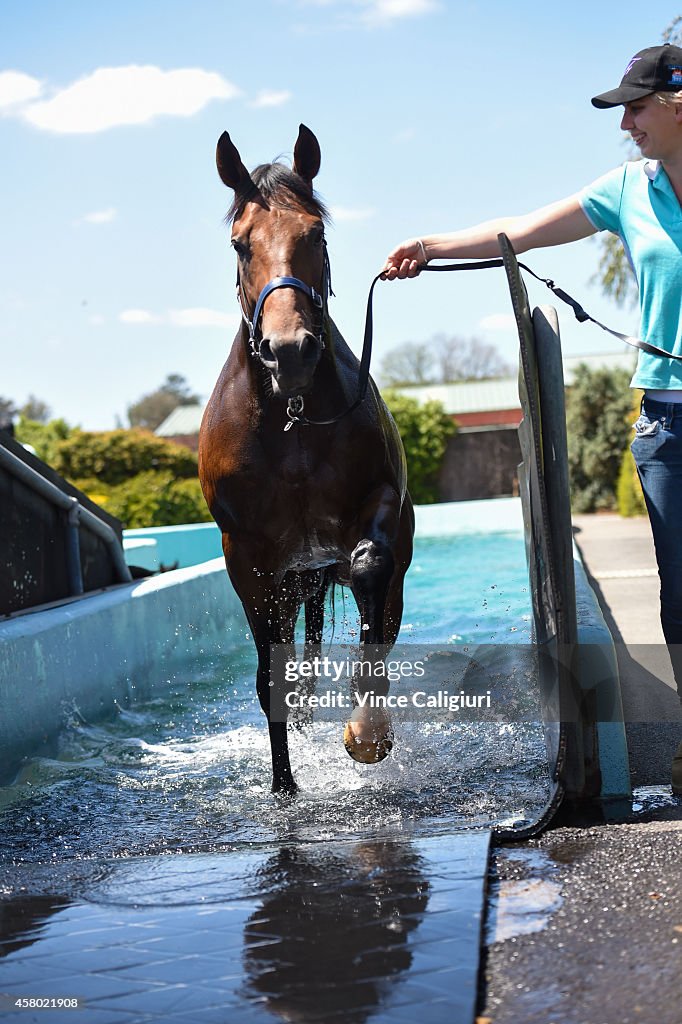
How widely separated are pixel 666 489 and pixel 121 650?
158 inches

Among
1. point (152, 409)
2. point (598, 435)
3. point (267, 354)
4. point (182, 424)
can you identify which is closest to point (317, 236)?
point (267, 354)

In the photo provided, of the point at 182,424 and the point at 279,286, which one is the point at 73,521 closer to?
the point at 279,286

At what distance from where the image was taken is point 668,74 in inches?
122

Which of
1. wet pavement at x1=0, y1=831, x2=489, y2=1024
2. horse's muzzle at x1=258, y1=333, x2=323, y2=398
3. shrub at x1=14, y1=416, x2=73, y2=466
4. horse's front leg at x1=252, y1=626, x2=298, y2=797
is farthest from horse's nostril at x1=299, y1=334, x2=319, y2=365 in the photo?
shrub at x1=14, y1=416, x2=73, y2=466

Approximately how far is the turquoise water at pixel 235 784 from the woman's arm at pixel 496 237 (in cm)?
187

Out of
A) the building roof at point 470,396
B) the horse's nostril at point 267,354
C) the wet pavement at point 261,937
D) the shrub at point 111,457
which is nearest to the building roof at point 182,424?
the building roof at point 470,396

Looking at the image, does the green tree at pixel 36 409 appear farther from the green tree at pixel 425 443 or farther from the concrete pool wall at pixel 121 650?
the concrete pool wall at pixel 121 650

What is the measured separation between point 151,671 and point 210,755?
2.05 metres

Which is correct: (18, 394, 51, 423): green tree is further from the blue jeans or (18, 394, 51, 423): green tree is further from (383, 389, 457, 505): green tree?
the blue jeans

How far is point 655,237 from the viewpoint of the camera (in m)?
3.23

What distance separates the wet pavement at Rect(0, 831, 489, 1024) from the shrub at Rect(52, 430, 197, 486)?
1879 centimetres

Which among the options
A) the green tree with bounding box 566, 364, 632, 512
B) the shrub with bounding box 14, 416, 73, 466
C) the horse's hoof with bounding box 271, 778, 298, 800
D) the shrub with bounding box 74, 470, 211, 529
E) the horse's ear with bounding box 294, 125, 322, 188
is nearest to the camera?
the horse's ear with bounding box 294, 125, 322, 188

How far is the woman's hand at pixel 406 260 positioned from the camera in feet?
12.4

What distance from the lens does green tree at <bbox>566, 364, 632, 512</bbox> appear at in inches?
882
